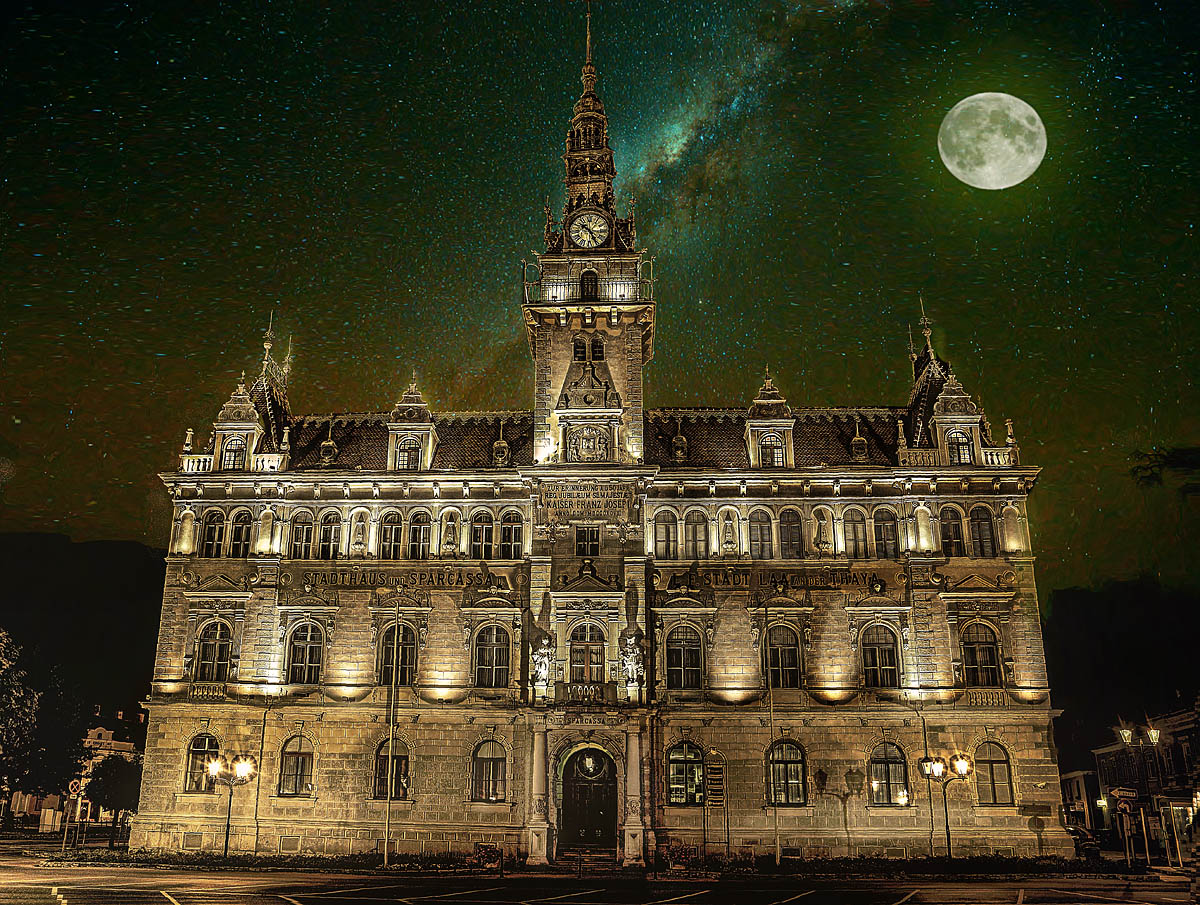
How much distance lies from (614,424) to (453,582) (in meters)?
11.7

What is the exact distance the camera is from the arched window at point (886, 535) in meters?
45.8

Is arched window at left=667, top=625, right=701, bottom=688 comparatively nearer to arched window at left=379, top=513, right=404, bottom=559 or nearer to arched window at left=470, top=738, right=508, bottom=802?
arched window at left=470, top=738, right=508, bottom=802

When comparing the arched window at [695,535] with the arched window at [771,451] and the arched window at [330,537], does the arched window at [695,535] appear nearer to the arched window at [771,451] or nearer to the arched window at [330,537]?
the arched window at [771,451]

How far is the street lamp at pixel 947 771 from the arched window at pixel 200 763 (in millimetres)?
33967

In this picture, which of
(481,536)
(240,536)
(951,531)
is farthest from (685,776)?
(240,536)

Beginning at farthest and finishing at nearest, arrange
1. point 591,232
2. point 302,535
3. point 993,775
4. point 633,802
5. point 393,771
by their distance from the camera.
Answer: point 591,232 → point 302,535 → point 393,771 → point 993,775 → point 633,802

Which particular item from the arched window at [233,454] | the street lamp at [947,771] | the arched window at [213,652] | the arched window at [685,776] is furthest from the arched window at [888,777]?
the arched window at [233,454]

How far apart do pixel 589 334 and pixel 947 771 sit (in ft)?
93.2

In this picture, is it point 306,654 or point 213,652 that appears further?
point 213,652

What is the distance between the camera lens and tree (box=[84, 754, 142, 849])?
66.8m

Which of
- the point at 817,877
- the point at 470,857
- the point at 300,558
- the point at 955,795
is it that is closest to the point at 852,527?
A: the point at 955,795

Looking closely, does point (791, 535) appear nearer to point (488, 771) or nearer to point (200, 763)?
point (488, 771)

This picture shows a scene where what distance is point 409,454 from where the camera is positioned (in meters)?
48.9

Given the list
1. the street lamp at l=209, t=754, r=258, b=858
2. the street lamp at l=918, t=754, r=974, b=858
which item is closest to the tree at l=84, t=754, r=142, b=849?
the street lamp at l=209, t=754, r=258, b=858
